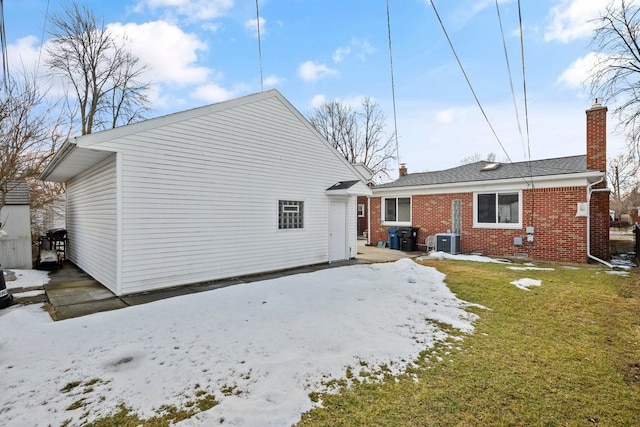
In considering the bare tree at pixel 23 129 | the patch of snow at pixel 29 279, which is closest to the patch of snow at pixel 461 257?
the patch of snow at pixel 29 279

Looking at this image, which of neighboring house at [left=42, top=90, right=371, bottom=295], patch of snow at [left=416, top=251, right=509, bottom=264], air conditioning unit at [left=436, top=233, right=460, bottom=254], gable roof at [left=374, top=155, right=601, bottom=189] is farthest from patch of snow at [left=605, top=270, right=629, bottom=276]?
neighboring house at [left=42, top=90, right=371, bottom=295]

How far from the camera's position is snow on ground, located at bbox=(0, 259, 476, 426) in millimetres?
2938

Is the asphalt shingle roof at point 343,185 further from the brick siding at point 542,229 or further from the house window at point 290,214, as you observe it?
the brick siding at point 542,229

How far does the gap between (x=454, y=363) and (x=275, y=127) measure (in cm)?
766

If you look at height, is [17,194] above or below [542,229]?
above

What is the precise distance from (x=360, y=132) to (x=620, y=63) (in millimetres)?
26486

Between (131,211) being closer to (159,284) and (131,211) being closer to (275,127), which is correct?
(159,284)

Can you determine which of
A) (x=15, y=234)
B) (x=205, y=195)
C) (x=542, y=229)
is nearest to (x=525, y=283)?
(x=542, y=229)

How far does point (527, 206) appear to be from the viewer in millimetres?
11391

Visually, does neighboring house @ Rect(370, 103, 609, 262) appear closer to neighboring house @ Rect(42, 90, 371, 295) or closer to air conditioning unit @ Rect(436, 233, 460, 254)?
air conditioning unit @ Rect(436, 233, 460, 254)

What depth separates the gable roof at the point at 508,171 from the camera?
437 inches

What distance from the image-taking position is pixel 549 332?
478 cm

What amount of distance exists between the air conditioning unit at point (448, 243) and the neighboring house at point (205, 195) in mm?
4508

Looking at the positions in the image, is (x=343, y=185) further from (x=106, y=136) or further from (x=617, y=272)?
(x=617, y=272)
